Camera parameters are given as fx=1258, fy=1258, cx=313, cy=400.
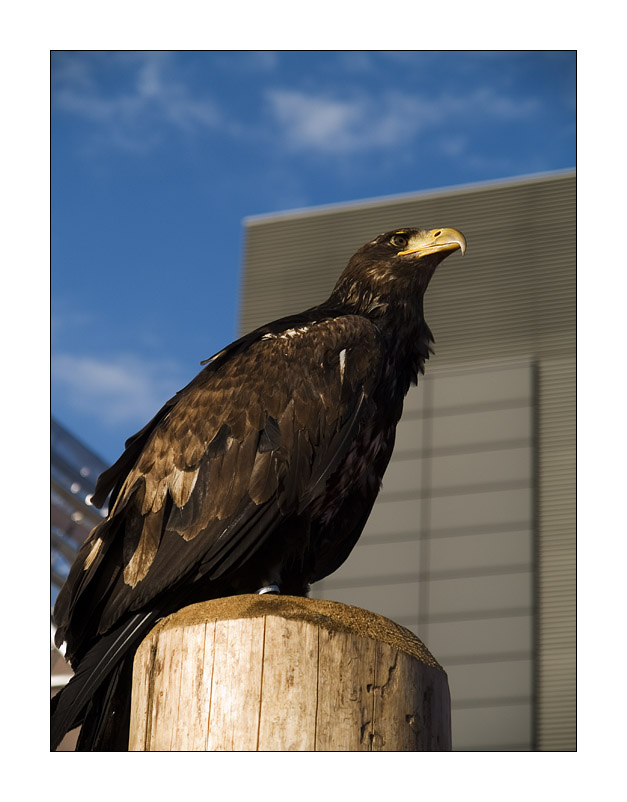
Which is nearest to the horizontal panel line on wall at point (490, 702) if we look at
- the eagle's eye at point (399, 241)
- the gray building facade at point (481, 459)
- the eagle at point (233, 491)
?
the gray building facade at point (481, 459)

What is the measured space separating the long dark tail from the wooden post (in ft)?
1.43

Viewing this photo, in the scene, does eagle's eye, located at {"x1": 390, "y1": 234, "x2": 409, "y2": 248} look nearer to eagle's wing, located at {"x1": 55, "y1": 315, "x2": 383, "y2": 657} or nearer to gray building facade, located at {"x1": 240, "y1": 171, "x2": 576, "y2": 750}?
eagle's wing, located at {"x1": 55, "y1": 315, "x2": 383, "y2": 657}

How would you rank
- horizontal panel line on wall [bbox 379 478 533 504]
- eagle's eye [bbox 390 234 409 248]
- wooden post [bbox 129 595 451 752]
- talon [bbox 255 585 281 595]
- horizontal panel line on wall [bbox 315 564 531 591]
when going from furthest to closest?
horizontal panel line on wall [bbox 379 478 533 504], horizontal panel line on wall [bbox 315 564 531 591], eagle's eye [bbox 390 234 409 248], talon [bbox 255 585 281 595], wooden post [bbox 129 595 451 752]

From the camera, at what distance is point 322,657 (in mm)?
3238

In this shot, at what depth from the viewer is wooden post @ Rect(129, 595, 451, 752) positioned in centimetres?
319

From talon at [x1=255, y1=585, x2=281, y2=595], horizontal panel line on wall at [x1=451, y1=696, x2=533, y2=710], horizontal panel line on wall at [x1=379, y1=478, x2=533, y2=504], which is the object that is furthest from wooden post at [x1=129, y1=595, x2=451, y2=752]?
horizontal panel line on wall at [x1=379, y1=478, x2=533, y2=504]

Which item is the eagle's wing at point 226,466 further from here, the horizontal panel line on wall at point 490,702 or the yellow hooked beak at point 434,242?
the horizontal panel line on wall at point 490,702

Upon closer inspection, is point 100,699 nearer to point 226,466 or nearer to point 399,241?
point 226,466

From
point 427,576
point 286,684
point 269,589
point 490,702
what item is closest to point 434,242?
point 269,589

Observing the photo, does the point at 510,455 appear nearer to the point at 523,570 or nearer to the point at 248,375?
the point at 523,570

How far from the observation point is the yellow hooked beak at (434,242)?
16.4 ft

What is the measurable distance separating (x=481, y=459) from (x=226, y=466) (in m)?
15.4
